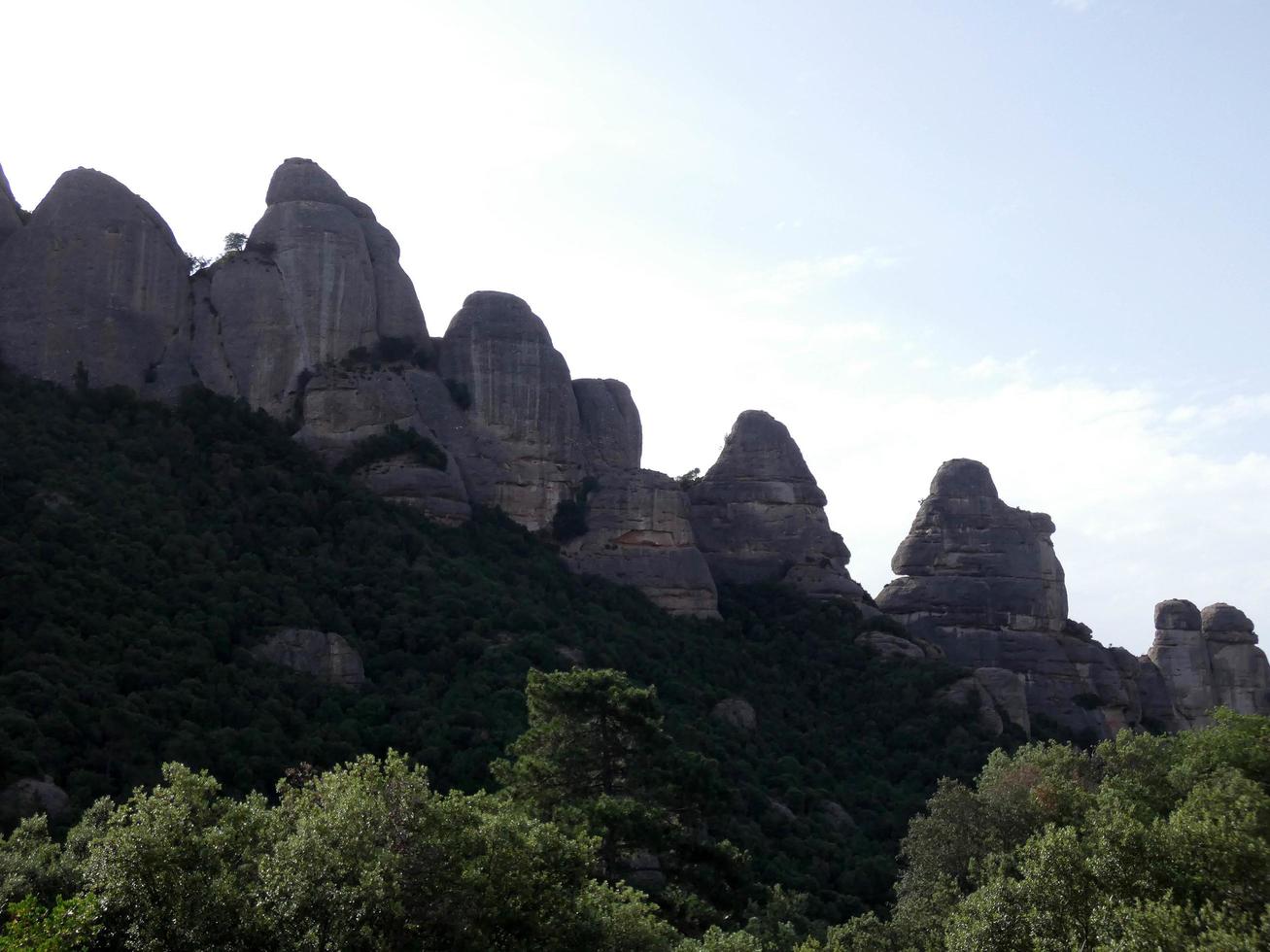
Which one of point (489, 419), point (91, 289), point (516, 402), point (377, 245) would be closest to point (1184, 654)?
point (516, 402)

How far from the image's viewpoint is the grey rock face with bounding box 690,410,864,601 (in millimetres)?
68438

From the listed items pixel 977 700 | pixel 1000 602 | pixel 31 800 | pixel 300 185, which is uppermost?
pixel 300 185

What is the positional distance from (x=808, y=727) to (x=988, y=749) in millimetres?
6986

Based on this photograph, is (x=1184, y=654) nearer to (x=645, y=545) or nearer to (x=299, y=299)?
(x=645, y=545)

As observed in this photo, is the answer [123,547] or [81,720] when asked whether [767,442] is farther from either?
[81,720]

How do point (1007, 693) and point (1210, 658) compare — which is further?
point (1210, 658)

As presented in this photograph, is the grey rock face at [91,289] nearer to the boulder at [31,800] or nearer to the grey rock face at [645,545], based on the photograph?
the grey rock face at [645,545]

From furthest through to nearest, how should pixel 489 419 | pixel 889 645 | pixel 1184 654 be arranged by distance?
1. pixel 1184 654
2. pixel 889 645
3. pixel 489 419

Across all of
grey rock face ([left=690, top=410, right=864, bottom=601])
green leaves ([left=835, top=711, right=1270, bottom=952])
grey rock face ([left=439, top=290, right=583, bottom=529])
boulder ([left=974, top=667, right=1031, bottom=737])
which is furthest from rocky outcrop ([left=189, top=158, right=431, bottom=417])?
green leaves ([left=835, top=711, right=1270, bottom=952])

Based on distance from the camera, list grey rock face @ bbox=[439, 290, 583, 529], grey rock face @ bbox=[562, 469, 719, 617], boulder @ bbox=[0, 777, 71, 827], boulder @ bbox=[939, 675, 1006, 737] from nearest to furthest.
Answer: boulder @ bbox=[0, 777, 71, 827], boulder @ bbox=[939, 675, 1006, 737], grey rock face @ bbox=[439, 290, 583, 529], grey rock face @ bbox=[562, 469, 719, 617]

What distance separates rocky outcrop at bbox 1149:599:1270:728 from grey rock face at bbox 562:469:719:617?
3725 cm

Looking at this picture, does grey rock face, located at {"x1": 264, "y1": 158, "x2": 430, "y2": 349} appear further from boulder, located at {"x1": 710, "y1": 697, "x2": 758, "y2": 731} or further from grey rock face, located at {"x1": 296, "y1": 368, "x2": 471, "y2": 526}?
boulder, located at {"x1": 710, "y1": 697, "x2": 758, "y2": 731}

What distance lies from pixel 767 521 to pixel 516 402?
14407 mm

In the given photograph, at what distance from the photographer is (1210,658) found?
89.2m
